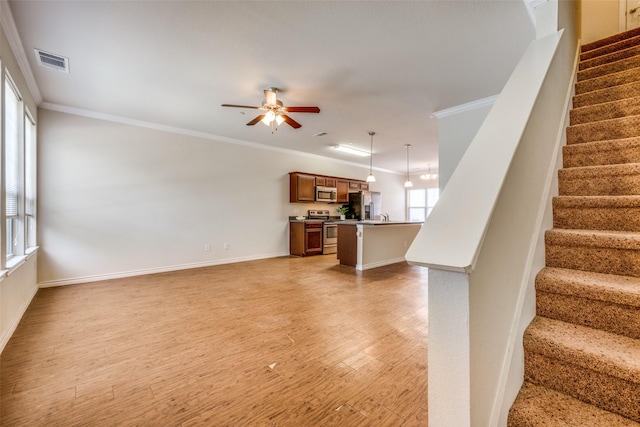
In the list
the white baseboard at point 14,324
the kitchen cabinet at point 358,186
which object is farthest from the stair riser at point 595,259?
the kitchen cabinet at point 358,186

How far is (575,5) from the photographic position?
237cm

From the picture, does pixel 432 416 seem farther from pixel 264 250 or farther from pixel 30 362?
pixel 264 250

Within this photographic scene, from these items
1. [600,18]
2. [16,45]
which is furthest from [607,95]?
[16,45]

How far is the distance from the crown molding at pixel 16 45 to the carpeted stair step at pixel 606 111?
4431 millimetres

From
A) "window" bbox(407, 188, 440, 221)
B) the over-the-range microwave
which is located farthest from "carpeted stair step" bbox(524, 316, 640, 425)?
"window" bbox(407, 188, 440, 221)

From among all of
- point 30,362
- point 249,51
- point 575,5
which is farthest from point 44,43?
point 575,5

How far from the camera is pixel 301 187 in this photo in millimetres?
6719

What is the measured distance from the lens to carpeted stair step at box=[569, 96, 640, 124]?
5.92 feet

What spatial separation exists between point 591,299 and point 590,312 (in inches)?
2.3

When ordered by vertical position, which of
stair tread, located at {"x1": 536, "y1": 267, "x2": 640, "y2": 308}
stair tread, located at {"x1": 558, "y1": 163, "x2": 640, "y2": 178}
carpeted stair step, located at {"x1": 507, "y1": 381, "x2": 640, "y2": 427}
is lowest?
carpeted stair step, located at {"x1": 507, "y1": 381, "x2": 640, "y2": 427}

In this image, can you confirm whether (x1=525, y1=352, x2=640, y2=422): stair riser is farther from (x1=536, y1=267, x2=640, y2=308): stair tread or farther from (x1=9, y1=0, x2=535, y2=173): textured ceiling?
(x1=9, y1=0, x2=535, y2=173): textured ceiling

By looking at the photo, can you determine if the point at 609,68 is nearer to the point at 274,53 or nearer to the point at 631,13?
the point at 631,13

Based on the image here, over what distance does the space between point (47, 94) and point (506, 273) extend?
536cm

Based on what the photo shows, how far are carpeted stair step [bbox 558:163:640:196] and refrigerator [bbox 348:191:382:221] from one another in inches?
243
